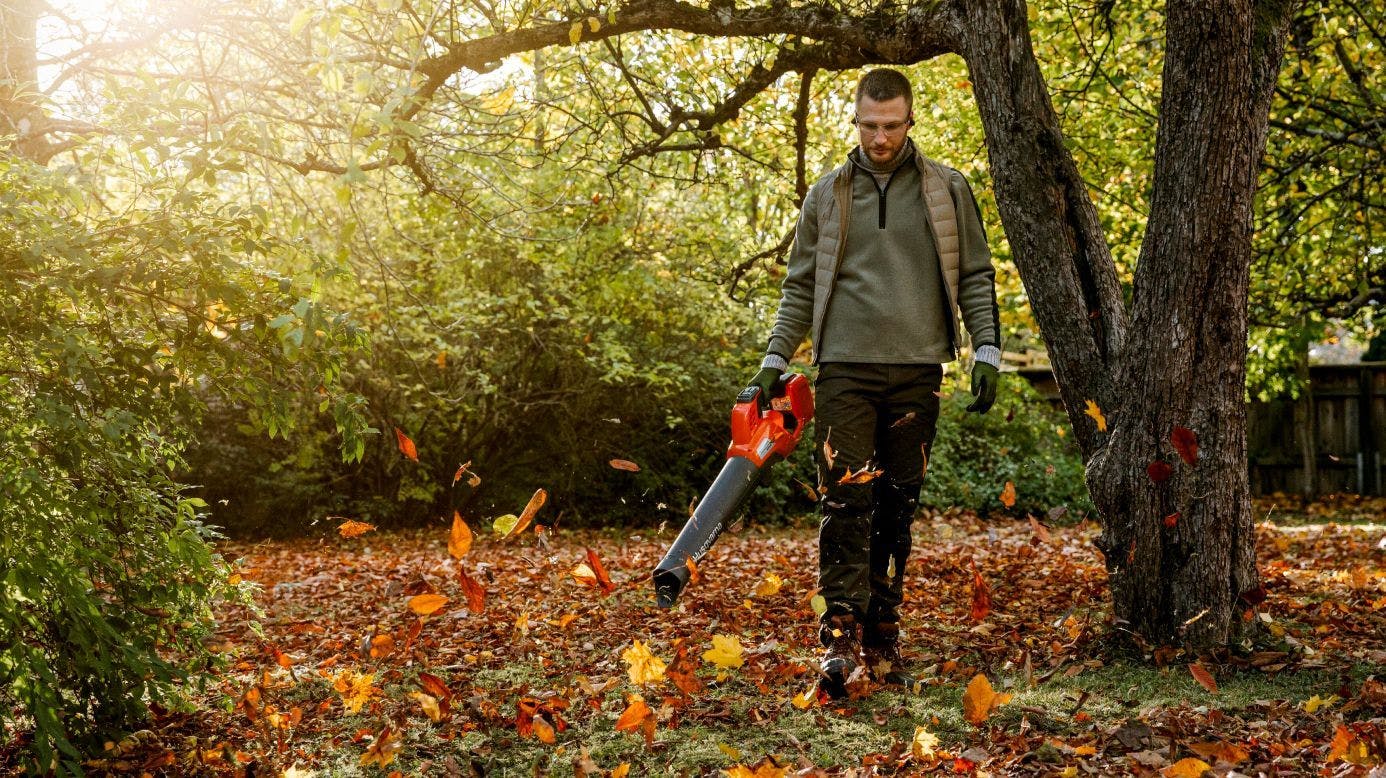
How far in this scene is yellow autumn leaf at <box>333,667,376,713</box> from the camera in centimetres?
355

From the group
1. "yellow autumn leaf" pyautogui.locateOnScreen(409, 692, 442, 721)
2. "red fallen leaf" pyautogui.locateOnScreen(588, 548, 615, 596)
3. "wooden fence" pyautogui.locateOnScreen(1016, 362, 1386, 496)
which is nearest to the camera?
"yellow autumn leaf" pyautogui.locateOnScreen(409, 692, 442, 721)

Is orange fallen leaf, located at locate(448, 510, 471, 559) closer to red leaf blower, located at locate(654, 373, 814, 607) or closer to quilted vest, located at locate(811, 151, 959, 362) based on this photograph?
red leaf blower, located at locate(654, 373, 814, 607)

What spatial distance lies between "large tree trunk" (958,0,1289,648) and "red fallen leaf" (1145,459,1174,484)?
2 cm

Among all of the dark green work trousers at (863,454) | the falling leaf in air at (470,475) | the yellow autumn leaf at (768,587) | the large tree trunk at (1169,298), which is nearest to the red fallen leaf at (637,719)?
the dark green work trousers at (863,454)

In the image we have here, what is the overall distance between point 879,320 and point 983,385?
40cm

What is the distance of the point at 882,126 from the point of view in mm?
3516

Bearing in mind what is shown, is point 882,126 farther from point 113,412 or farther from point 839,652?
point 113,412

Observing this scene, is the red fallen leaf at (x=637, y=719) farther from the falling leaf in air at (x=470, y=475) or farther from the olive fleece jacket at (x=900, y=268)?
the olive fleece jacket at (x=900, y=268)

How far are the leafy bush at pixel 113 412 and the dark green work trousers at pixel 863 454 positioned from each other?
1.53 meters

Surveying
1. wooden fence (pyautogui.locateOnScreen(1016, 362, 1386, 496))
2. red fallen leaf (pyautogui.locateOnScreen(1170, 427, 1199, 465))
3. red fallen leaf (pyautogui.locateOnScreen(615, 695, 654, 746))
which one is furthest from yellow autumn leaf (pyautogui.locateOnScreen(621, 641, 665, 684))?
wooden fence (pyautogui.locateOnScreen(1016, 362, 1386, 496))

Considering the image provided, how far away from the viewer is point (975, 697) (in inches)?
122

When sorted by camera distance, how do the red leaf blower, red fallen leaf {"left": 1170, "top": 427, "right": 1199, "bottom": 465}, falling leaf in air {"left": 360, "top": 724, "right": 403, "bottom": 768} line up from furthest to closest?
1. the red leaf blower
2. red fallen leaf {"left": 1170, "top": 427, "right": 1199, "bottom": 465}
3. falling leaf in air {"left": 360, "top": 724, "right": 403, "bottom": 768}

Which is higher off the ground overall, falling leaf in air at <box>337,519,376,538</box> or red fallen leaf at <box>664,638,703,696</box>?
falling leaf in air at <box>337,519,376,538</box>

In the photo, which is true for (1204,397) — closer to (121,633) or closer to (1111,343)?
(1111,343)
